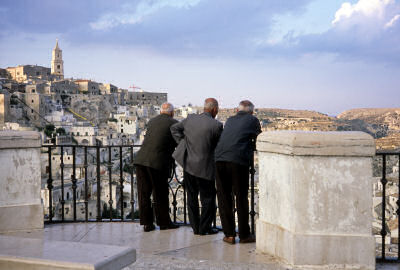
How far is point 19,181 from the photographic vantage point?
20.0 feet

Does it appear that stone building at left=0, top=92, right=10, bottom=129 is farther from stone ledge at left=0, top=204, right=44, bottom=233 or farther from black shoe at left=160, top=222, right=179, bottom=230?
black shoe at left=160, top=222, right=179, bottom=230

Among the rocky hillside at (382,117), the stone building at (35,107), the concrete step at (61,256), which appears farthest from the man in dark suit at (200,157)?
A: the stone building at (35,107)

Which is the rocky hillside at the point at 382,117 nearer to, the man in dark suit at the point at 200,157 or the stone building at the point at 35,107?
the stone building at the point at 35,107

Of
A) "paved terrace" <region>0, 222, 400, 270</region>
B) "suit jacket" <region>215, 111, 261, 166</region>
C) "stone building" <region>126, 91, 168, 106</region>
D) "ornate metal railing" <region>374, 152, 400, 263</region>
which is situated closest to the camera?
"paved terrace" <region>0, 222, 400, 270</region>

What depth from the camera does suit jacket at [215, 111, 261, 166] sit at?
5387 millimetres

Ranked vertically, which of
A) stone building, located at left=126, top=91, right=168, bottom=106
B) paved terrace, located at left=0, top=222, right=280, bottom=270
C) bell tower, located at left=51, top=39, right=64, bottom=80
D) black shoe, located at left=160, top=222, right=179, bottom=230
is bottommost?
paved terrace, located at left=0, top=222, right=280, bottom=270

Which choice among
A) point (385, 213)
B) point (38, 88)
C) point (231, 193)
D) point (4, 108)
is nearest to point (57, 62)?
point (38, 88)

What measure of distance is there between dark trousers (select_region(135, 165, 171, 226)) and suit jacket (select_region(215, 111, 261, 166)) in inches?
45.5

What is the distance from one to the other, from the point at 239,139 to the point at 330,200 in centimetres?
135

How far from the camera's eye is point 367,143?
448 cm

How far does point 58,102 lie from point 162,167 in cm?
10175

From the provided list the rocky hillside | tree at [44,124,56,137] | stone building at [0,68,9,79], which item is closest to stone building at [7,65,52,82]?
stone building at [0,68,9,79]

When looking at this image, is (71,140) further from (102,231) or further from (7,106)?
(102,231)

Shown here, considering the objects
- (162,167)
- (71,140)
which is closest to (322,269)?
(162,167)
